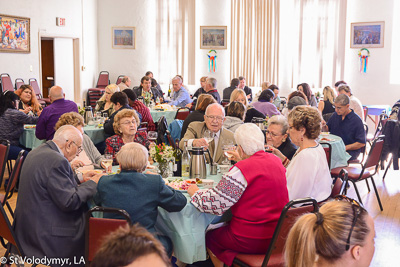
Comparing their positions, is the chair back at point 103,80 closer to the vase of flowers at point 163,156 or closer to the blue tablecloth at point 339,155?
the blue tablecloth at point 339,155

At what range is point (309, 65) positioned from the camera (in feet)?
47.1

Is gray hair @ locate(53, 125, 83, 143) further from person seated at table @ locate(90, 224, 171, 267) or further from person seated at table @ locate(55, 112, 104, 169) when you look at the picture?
person seated at table @ locate(90, 224, 171, 267)

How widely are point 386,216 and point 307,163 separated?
8.94ft

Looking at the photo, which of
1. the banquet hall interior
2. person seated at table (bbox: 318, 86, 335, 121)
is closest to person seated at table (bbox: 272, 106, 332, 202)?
person seated at table (bbox: 318, 86, 335, 121)

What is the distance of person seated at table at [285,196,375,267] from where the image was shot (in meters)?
1.78

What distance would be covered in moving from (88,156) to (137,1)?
11.6 meters

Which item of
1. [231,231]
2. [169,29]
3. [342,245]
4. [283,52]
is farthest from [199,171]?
[169,29]

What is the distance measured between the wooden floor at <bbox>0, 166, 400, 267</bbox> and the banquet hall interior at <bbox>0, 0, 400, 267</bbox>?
180 inches

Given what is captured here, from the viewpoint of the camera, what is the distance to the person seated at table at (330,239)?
178 cm

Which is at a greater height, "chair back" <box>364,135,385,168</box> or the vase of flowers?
the vase of flowers

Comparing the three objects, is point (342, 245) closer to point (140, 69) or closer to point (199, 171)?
point (199, 171)

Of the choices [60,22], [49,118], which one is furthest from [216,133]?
[60,22]

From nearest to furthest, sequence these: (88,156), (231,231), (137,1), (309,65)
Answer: (231,231) < (88,156) < (309,65) < (137,1)

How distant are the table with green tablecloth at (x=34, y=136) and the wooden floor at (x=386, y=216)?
75cm
